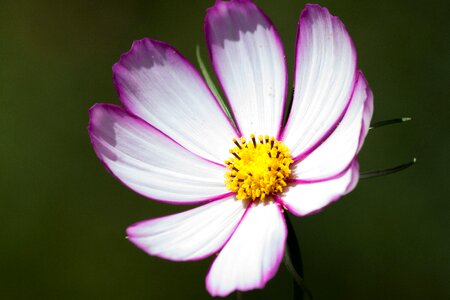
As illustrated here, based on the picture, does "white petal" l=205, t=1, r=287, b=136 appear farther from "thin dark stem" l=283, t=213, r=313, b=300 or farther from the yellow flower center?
"thin dark stem" l=283, t=213, r=313, b=300

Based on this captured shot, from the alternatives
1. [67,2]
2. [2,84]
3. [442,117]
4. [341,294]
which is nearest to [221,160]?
[341,294]

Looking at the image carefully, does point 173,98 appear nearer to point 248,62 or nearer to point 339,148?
point 248,62

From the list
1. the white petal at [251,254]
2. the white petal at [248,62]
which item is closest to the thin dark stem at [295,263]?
the white petal at [251,254]

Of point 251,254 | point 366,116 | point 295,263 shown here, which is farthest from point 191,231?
point 366,116

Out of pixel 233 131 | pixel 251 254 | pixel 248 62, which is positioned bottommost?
pixel 251 254

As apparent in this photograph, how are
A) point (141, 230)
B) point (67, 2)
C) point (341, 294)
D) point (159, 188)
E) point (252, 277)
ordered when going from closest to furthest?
1. point (252, 277)
2. point (141, 230)
3. point (159, 188)
4. point (341, 294)
5. point (67, 2)

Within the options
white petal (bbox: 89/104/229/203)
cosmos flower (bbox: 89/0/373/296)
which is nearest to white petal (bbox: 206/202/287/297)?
cosmos flower (bbox: 89/0/373/296)

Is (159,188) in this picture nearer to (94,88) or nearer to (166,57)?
(166,57)

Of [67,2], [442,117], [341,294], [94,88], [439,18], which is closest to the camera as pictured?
[341,294]
